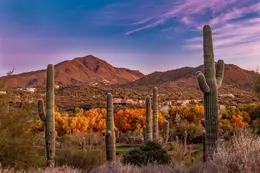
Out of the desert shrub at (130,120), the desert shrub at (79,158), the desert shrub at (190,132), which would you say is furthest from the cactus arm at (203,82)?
the desert shrub at (130,120)

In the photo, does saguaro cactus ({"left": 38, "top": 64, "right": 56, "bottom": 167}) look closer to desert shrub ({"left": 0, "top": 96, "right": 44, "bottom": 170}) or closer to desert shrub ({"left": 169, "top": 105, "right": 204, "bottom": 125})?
desert shrub ({"left": 0, "top": 96, "right": 44, "bottom": 170})

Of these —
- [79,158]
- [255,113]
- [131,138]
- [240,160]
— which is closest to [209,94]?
[240,160]

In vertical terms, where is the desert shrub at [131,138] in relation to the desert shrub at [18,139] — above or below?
below

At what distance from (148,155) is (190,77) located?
297 feet

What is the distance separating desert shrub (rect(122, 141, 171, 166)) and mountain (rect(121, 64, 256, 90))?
58.9 m

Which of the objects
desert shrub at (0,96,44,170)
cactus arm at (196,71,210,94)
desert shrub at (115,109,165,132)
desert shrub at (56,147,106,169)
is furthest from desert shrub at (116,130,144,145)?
cactus arm at (196,71,210,94)

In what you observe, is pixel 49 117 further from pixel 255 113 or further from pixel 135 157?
pixel 255 113

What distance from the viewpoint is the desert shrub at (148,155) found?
15086 mm

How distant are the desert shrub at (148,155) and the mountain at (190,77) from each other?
58907 millimetres

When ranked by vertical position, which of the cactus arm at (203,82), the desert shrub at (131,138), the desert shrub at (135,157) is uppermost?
the cactus arm at (203,82)

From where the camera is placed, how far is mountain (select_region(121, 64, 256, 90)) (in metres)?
91.9

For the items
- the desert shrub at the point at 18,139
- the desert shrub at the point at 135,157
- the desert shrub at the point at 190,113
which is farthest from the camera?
the desert shrub at the point at 190,113

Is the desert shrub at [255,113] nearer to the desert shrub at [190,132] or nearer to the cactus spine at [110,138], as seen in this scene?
the desert shrub at [190,132]

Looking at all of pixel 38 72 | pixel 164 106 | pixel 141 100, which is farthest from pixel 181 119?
pixel 38 72
